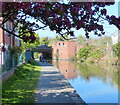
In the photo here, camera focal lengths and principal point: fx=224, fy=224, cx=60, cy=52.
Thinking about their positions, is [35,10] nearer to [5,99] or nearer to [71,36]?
[71,36]

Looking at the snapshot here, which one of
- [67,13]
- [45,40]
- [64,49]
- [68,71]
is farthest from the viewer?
[45,40]

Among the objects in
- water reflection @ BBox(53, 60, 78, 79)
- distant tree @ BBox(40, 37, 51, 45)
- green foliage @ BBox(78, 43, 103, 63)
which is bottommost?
water reflection @ BBox(53, 60, 78, 79)

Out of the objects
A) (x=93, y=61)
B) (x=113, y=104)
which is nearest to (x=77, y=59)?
(x=93, y=61)

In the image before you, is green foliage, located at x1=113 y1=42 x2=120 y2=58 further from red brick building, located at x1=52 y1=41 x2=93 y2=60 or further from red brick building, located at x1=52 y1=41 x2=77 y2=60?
red brick building, located at x1=52 y1=41 x2=77 y2=60

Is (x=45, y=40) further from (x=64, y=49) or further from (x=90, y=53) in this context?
(x=90, y=53)

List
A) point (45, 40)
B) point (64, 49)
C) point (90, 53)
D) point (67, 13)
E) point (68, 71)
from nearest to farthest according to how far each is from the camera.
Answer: point (67, 13) → point (68, 71) → point (90, 53) → point (64, 49) → point (45, 40)

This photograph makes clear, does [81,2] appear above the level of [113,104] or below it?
above

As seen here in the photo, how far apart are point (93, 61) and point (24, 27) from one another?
35.8 meters

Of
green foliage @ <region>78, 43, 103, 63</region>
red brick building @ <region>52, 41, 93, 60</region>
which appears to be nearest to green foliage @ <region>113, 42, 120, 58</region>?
green foliage @ <region>78, 43, 103, 63</region>

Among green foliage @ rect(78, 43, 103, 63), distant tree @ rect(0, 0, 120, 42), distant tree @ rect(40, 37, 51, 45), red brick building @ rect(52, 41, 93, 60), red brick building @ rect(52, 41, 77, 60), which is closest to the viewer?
distant tree @ rect(0, 0, 120, 42)

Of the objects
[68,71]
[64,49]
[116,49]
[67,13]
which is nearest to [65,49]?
[64,49]

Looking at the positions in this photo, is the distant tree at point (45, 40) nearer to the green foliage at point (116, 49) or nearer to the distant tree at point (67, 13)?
the green foliage at point (116, 49)

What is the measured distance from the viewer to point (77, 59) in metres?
45.7

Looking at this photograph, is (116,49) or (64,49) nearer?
(116,49)
